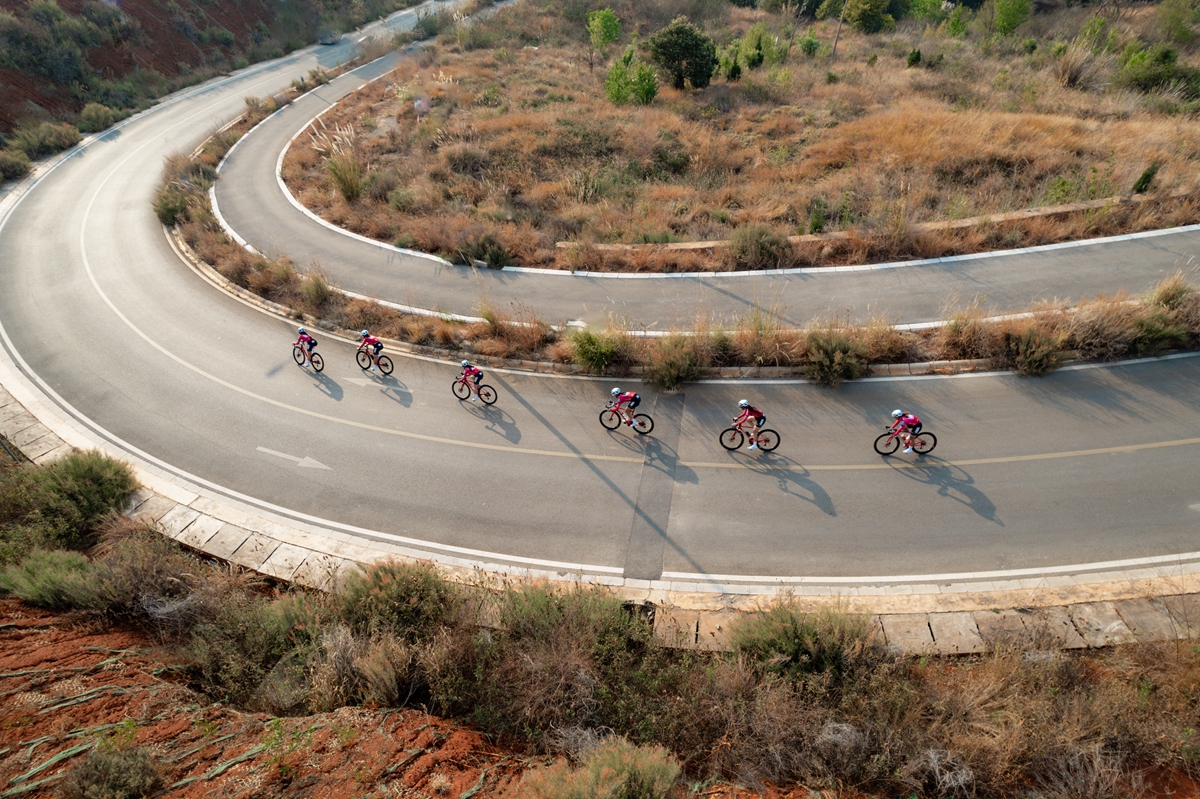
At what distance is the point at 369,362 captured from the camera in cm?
1463

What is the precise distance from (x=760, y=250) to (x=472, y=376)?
9325 mm

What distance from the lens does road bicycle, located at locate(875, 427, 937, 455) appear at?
1063cm

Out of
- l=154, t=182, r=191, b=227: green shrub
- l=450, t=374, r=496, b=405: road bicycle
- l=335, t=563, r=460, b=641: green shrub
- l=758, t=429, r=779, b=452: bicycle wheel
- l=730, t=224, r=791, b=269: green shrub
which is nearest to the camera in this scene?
l=335, t=563, r=460, b=641: green shrub

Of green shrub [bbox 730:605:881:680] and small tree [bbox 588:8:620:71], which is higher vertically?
small tree [bbox 588:8:620:71]

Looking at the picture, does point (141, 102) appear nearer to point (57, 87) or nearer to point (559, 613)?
point (57, 87)

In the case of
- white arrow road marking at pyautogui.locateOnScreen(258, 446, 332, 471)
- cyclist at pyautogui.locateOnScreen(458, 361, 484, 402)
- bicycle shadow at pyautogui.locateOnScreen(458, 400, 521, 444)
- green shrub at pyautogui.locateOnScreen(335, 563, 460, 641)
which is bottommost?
green shrub at pyautogui.locateOnScreen(335, 563, 460, 641)

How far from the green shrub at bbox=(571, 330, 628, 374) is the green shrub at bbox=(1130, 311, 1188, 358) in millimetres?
11526

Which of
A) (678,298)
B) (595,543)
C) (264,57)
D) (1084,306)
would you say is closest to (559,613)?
(595,543)

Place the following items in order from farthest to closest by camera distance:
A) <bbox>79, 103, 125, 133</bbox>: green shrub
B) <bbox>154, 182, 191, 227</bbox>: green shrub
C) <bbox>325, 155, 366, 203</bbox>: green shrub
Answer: <bbox>79, 103, 125, 133</bbox>: green shrub
<bbox>154, 182, 191, 227</bbox>: green shrub
<bbox>325, 155, 366, 203</bbox>: green shrub

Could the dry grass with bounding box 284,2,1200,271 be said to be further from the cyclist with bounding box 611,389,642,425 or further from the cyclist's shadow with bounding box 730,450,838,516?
the cyclist's shadow with bounding box 730,450,838,516

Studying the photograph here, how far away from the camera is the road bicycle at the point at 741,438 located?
440 inches

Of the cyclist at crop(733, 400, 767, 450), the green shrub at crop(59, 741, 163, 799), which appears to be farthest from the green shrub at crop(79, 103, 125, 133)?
the cyclist at crop(733, 400, 767, 450)

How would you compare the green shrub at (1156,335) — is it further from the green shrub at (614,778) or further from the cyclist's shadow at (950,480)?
the green shrub at (614,778)

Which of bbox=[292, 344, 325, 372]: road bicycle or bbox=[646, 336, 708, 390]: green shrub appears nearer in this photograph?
bbox=[646, 336, 708, 390]: green shrub
